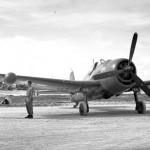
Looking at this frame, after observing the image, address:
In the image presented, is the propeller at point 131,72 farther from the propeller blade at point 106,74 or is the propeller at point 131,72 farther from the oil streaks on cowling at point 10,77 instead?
the oil streaks on cowling at point 10,77

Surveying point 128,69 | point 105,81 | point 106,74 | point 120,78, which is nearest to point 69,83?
point 105,81

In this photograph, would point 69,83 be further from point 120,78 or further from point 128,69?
point 128,69

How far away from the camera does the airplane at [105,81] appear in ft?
54.7

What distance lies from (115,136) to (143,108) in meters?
9.43

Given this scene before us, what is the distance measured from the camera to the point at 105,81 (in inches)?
687

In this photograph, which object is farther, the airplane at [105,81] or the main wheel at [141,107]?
the main wheel at [141,107]

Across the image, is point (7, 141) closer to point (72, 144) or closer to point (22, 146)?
point (22, 146)

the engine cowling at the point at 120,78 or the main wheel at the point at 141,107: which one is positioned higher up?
the engine cowling at the point at 120,78

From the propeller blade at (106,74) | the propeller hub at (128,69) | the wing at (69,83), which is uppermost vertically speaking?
the propeller hub at (128,69)

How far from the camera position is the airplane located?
16688mm

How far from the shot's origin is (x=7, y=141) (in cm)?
816

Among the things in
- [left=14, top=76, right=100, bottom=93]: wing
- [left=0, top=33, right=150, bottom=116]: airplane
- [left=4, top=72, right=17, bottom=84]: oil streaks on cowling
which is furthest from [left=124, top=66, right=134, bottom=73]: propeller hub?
[left=4, top=72, right=17, bottom=84]: oil streaks on cowling

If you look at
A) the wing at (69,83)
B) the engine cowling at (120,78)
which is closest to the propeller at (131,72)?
the engine cowling at (120,78)

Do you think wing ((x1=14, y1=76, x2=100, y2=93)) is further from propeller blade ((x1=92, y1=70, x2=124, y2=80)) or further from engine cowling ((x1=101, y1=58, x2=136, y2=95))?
engine cowling ((x1=101, y1=58, x2=136, y2=95))
